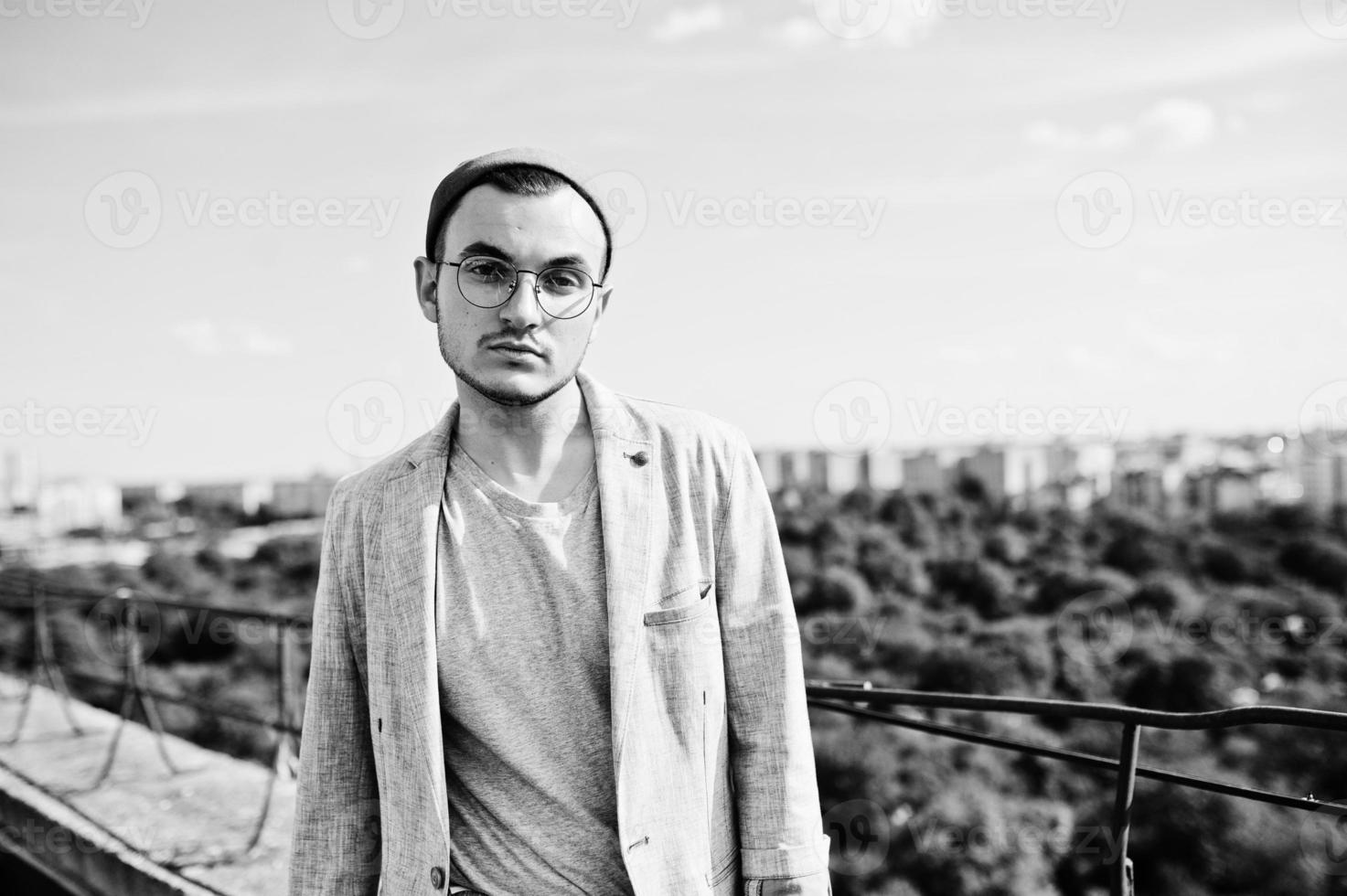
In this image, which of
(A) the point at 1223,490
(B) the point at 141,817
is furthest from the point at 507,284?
(A) the point at 1223,490

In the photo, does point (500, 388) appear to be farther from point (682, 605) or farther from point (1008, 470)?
point (1008, 470)

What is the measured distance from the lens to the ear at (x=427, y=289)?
142 centimetres

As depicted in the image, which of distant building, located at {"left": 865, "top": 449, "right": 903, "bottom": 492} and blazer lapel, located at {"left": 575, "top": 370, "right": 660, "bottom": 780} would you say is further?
distant building, located at {"left": 865, "top": 449, "right": 903, "bottom": 492}

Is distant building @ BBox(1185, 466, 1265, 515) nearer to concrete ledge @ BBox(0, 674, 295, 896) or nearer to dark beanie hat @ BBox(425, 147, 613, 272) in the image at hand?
concrete ledge @ BBox(0, 674, 295, 896)

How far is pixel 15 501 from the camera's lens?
91.7 feet

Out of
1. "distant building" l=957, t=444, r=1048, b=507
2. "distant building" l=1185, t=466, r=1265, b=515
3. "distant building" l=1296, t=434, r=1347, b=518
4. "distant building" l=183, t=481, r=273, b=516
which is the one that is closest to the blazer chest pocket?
"distant building" l=1296, t=434, r=1347, b=518

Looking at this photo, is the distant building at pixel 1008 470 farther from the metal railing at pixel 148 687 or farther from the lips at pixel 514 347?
the lips at pixel 514 347

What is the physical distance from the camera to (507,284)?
1.33 m

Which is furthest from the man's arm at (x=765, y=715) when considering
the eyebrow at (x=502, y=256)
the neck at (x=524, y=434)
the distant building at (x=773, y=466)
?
the distant building at (x=773, y=466)

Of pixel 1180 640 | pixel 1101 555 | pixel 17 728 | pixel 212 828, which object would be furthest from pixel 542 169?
pixel 1101 555

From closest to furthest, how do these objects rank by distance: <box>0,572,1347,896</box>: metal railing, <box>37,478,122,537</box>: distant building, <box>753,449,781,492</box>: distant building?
<box>0,572,1347,896</box>: metal railing → <box>37,478,122,537</box>: distant building → <box>753,449,781,492</box>: distant building

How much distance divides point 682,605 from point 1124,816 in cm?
92

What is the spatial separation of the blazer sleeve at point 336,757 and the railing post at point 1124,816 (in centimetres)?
119

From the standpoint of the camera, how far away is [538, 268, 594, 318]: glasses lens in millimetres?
1333
